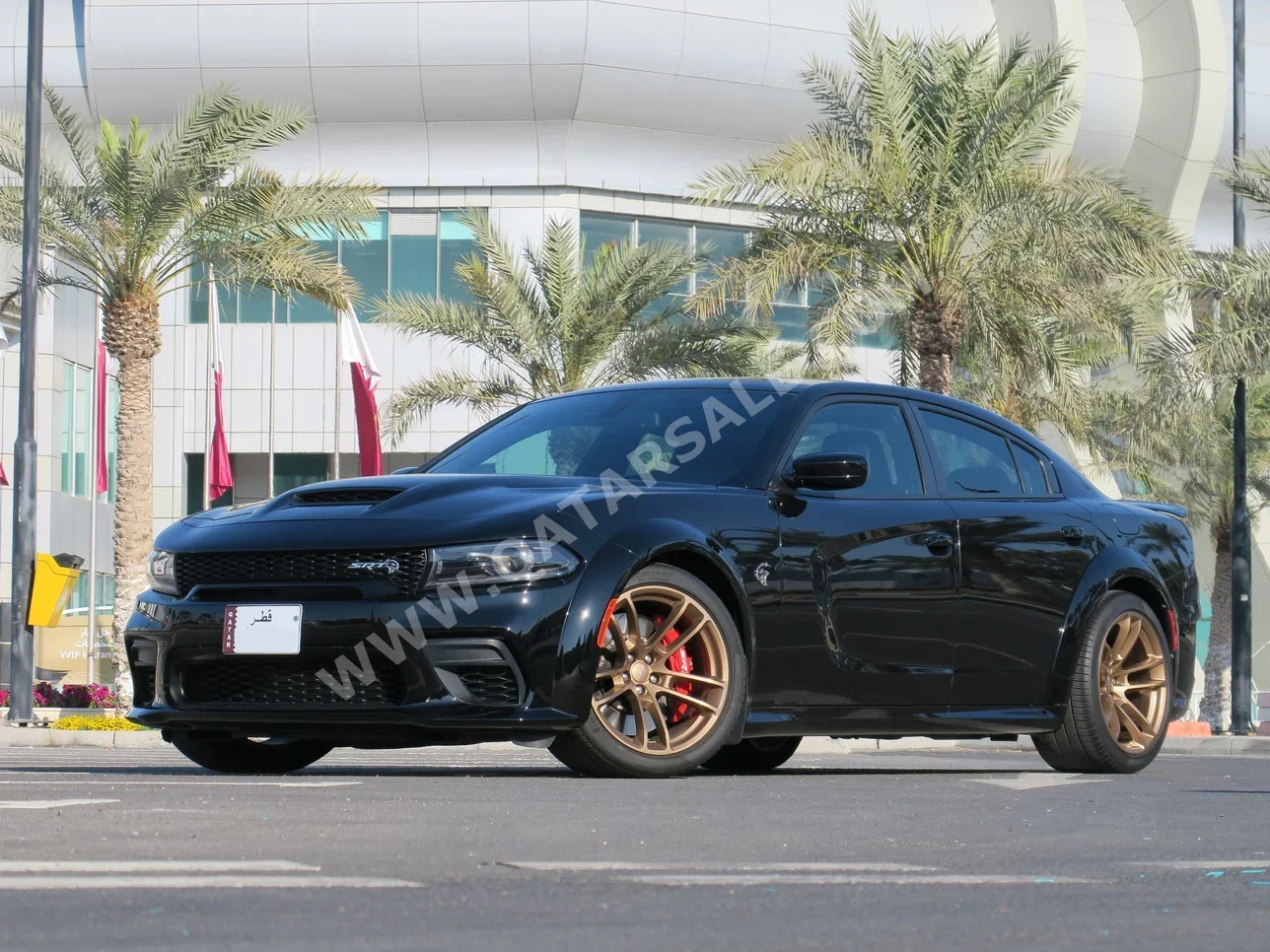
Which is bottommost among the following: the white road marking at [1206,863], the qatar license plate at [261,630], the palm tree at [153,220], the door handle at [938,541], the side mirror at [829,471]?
the white road marking at [1206,863]

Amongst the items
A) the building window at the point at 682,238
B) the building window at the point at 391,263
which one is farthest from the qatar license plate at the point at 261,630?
the building window at the point at 391,263

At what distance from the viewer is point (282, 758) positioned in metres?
7.99

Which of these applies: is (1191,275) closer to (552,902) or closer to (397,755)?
(397,755)

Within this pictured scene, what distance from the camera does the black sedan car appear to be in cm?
670

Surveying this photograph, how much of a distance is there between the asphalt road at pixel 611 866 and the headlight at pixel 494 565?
2.21 ft

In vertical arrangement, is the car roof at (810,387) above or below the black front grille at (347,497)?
above

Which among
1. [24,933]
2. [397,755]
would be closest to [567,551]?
[24,933]

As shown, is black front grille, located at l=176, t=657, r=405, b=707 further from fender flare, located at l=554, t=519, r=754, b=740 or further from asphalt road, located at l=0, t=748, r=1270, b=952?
fender flare, located at l=554, t=519, r=754, b=740

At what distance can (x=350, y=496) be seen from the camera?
711 centimetres

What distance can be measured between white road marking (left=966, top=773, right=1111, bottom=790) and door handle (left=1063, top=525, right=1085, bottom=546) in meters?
0.95

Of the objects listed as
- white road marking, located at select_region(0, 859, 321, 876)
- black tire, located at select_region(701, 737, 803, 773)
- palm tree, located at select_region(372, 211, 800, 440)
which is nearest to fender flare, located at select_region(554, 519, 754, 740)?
black tire, located at select_region(701, 737, 803, 773)

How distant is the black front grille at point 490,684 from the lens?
6664 millimetres

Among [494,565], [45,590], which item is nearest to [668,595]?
[494,565]

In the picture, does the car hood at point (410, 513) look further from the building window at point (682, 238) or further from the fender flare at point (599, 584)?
the building window at point (682, 238)
